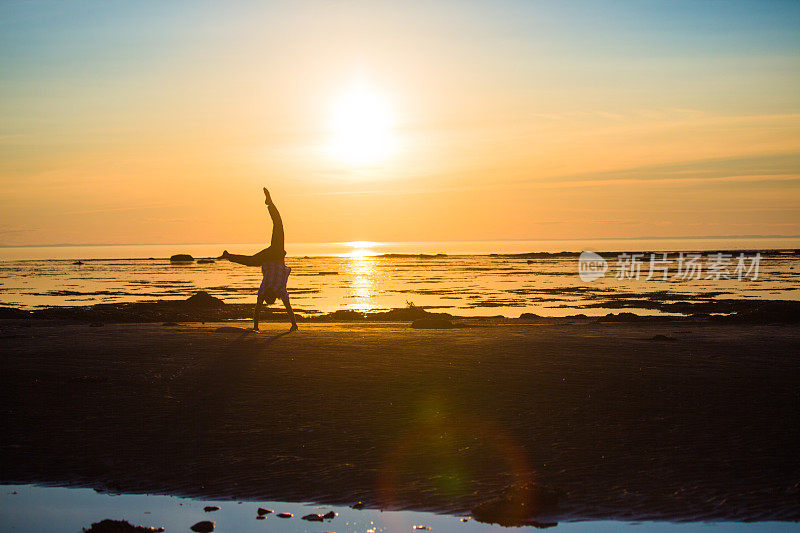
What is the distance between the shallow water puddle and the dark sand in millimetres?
207

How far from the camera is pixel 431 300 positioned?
43.8 meters

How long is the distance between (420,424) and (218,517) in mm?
3472

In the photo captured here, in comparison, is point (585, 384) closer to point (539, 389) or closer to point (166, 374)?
point (539, 389)

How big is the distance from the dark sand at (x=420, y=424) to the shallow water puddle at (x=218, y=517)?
8.1 inches

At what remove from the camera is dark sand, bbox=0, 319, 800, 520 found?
758 centimetres

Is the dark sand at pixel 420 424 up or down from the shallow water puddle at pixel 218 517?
up

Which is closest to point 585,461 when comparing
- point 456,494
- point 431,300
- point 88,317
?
point 456,494

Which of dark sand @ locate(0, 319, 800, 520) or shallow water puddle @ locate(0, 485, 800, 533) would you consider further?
dark sand @ locate(0, 319, 800, 520)

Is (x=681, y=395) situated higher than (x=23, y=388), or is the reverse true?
(x=681, y=395)

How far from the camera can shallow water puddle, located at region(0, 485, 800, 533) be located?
6.59m

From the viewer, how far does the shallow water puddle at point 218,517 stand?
6594 millimetres

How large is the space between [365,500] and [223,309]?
28.8 metres

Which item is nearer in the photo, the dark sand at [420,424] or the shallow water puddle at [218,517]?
the shallow water puddle at [218,517]

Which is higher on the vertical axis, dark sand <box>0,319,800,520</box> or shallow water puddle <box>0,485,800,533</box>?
dark sand <box>0,319,800,520</box>
